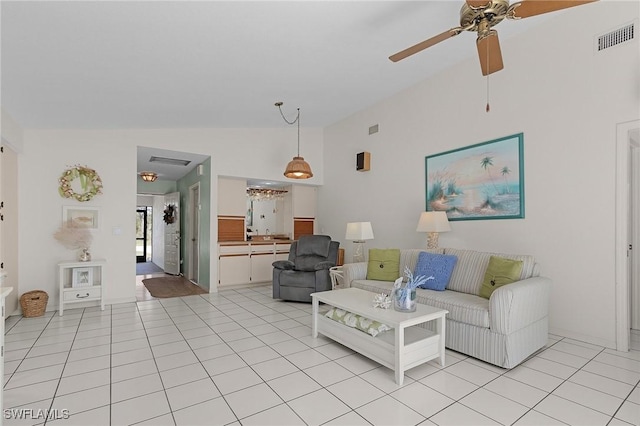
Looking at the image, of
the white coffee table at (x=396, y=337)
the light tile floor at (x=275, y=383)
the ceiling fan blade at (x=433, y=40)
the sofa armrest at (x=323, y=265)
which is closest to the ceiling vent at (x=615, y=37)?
the ceiling fan blade at (x=433, y=40)

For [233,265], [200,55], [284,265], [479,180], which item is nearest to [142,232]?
[233,265]

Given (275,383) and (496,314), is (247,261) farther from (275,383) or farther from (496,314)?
(496,314)

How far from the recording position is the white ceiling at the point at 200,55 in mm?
2443

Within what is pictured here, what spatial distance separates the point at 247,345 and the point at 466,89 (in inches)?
161

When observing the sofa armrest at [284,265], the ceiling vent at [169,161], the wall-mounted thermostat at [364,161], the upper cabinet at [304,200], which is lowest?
the sofa armrest at [284,265]

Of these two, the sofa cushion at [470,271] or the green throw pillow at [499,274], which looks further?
the sofa cushion at [470,271]

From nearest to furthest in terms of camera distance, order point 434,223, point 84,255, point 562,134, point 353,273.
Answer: point 562,134 < point 434,223 < point 353,273 < point 84,255

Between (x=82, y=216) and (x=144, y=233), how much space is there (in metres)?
6.89

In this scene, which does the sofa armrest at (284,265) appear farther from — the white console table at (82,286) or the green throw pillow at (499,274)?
the green throw pillow at (499,274)

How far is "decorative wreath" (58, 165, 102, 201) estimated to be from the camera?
14.8 feet

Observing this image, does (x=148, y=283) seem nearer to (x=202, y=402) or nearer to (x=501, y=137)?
(x=202, y=402)

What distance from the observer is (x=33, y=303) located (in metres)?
4.08

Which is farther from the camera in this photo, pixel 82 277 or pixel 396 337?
pixel 82 277

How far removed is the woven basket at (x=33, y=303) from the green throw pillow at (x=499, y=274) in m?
5.32
